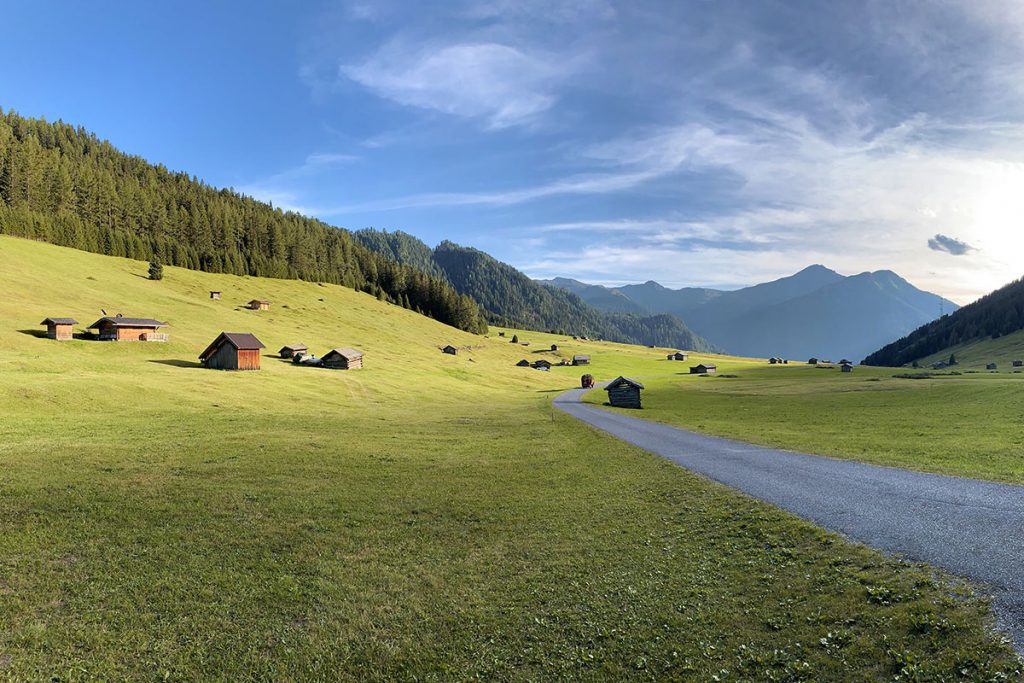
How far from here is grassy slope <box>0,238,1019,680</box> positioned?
9352 millimetres

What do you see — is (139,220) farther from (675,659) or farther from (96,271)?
(675,659)

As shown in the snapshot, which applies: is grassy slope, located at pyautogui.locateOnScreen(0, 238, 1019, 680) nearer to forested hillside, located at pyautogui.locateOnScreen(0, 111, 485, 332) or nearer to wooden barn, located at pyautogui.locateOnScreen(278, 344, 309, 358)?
wooden barn, located at pyautogui.locateOnScreen(278, 344, 309, 358)

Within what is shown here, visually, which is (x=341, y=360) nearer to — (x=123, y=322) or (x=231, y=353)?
(x=231, y=353)

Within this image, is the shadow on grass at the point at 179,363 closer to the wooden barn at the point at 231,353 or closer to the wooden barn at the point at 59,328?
the wooden barn at the point at 231,353

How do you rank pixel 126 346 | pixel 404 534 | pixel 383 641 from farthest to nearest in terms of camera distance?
pixel 126 346 → pixel 404 534 → pixel 383 641

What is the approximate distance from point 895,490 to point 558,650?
17.5 meters

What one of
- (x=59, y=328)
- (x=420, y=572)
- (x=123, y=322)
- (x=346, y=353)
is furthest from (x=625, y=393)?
(x=59, y=328)

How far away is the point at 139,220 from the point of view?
529 feet

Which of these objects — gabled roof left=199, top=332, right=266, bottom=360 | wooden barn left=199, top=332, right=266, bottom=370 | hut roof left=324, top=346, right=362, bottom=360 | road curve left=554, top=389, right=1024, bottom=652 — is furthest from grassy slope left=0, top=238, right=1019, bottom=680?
hut roof left=324, top=346, right=362, bottom=360

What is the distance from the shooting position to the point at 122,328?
76812mm

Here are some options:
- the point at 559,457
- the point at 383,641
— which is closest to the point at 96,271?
the point at 559,457

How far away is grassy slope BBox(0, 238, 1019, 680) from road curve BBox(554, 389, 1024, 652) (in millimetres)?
1163

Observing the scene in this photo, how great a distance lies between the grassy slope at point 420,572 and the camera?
935 cm

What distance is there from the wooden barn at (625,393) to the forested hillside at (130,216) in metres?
140
